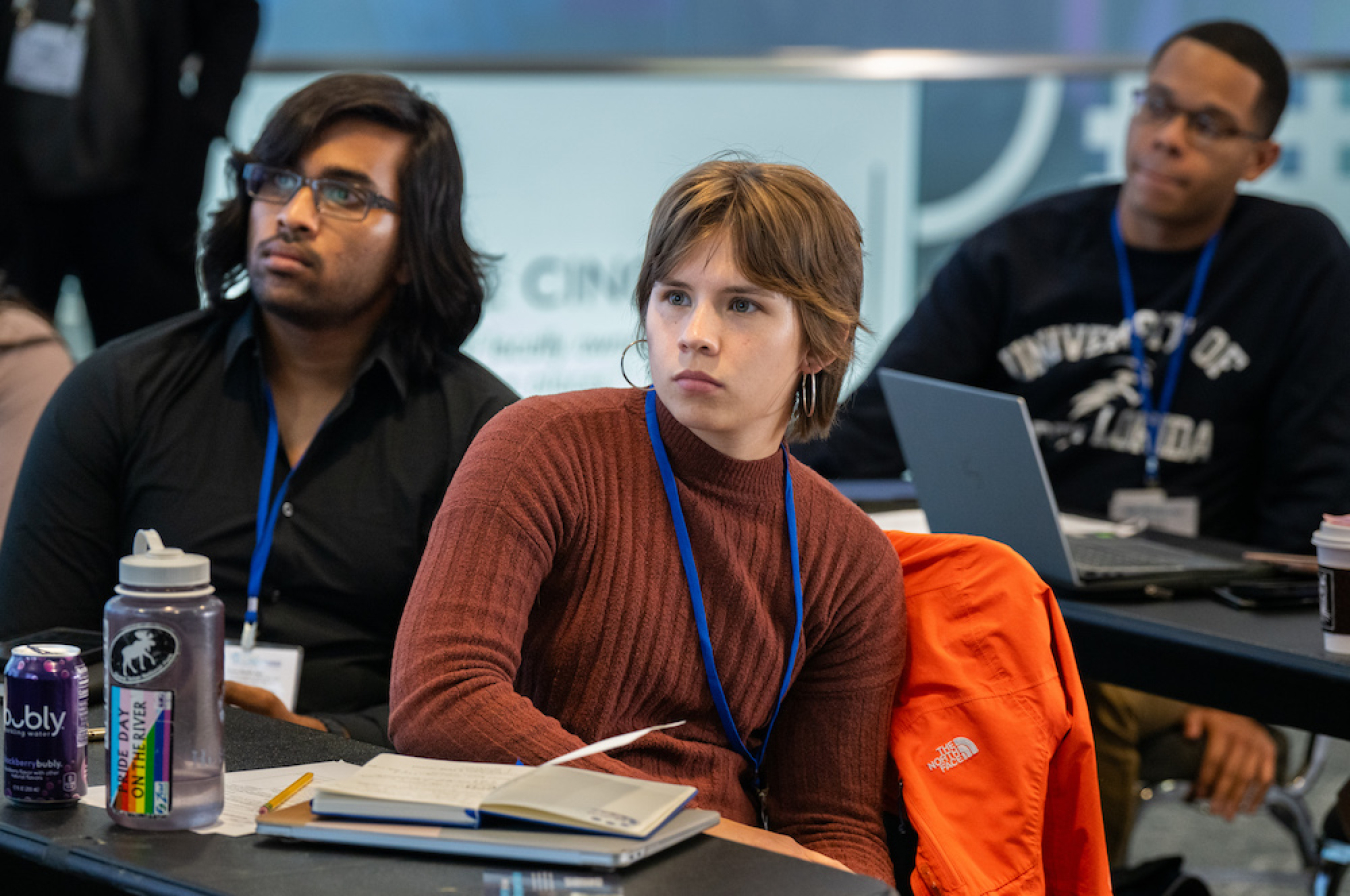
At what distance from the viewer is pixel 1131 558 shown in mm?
2117

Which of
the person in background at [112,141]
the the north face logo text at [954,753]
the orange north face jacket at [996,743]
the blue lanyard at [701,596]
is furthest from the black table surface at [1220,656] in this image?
the person in background at [112,141]

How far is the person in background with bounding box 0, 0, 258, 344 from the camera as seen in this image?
10.3 feet

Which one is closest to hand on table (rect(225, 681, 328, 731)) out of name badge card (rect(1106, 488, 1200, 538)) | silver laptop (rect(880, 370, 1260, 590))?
silver laptop (rect(880, 370, 1260, 590))

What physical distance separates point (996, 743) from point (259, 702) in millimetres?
845

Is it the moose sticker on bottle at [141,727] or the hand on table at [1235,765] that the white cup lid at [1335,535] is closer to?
the hand on table at [1235,765]

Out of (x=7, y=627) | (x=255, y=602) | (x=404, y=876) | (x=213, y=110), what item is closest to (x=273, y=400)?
(x=255, y=602)

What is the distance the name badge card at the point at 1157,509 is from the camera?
2.75 metres

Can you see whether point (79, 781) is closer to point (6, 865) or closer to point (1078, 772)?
point (6, 865)

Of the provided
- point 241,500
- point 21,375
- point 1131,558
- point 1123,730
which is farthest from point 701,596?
point 21,375

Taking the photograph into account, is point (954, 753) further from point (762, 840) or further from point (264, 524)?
point (264, 524)

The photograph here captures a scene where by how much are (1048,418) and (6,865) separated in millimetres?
2250

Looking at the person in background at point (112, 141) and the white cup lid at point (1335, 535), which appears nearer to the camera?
the white cup lid at point (1335, 535)

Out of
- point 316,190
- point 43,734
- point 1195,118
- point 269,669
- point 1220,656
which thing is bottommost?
point 269,669

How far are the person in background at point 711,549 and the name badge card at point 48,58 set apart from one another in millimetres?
2127
